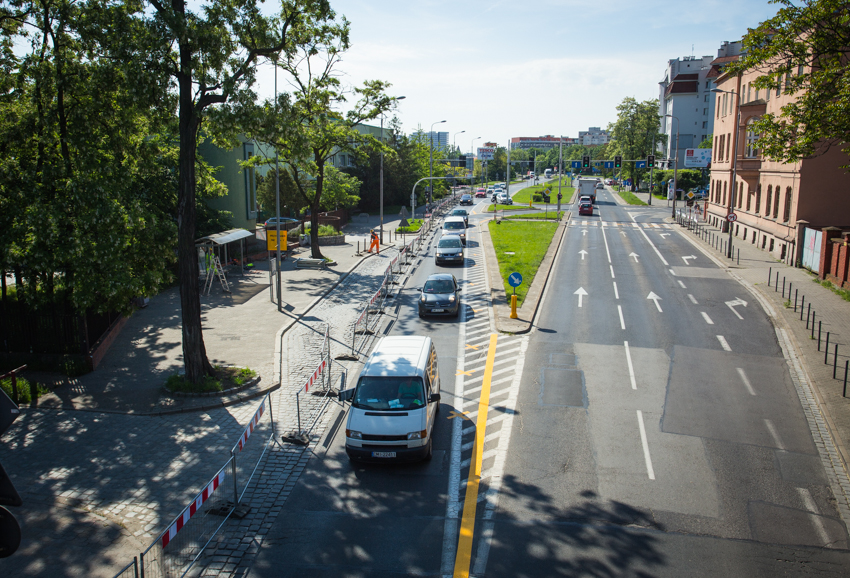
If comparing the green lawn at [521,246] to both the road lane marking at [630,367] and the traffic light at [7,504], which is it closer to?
the road lane marking at [630,367]

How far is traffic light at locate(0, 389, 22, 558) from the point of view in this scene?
4.36 meters

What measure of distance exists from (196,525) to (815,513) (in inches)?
399

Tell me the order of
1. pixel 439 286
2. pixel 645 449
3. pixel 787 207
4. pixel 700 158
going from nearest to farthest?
1. pixel 645 449
2. pixel 439 286
3. pixel 787 207
4. pixel 700 158

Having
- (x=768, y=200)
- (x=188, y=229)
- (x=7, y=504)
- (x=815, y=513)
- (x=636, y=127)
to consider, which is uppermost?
(x=636, y=127)

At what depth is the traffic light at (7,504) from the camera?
171 inches

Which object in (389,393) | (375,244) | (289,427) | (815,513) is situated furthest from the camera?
(375,244)

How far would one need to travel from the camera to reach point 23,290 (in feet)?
52.7

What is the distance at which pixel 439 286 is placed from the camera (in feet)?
78.4

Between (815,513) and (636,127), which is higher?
(636,127)

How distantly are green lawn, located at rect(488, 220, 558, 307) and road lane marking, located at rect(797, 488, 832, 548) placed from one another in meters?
14.8

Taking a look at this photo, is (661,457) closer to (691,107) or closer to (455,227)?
(455,227)

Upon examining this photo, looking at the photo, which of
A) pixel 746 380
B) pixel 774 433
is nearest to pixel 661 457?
pixel 774 433

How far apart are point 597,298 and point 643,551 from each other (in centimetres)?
1824

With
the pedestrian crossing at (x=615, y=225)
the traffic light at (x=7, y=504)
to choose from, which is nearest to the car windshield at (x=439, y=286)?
Result: the traffic light at (x=7, y=504)
